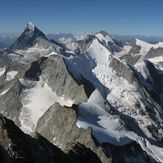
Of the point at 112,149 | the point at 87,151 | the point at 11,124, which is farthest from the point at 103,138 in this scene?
the point at 11,124

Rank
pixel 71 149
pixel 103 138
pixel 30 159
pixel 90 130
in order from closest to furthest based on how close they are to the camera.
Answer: pixel 30 159, pixel 71 149, pixel 90 130, pixel 103 138

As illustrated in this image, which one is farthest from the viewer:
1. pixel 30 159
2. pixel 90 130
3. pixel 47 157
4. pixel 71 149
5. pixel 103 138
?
pixel 103 138

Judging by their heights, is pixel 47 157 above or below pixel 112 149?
above

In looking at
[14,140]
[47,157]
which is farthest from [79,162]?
[14,140]

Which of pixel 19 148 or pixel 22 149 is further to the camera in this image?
pixel 19 148

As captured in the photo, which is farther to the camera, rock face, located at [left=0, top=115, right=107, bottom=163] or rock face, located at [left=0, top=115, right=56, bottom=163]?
rock face, located at [left=0, top=115, right=107, bottom=163]

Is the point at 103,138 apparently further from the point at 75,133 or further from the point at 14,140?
the point at 14,140

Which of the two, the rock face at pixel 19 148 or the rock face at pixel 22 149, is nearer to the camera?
the rock face at pixel 19 148

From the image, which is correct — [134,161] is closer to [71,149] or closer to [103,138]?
[103,138]

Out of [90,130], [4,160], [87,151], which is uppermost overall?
[4,160]

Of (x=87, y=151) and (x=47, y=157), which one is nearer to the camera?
(x=47, y=157)
